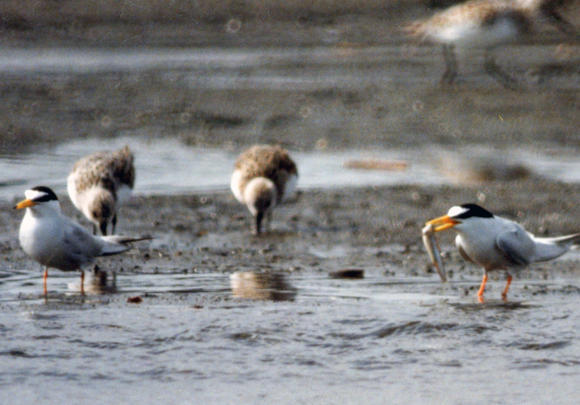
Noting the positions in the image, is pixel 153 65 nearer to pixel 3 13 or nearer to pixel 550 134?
pixel 3 13

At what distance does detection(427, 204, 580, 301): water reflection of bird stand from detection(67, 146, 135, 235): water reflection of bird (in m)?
3.13

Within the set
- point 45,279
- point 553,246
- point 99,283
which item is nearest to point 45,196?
point 45,279

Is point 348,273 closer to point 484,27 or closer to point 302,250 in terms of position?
point 302,250

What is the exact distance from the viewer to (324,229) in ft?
35.7

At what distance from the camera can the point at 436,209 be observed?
11508 mm

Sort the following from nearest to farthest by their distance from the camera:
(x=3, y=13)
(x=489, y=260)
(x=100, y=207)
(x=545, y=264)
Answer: (x=489, y=260) → (x=545, y=264) → (x=100, y=207) → (x=3, y=13)

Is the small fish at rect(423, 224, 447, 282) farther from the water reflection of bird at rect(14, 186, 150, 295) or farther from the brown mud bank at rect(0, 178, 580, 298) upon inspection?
the water reflection of bird at rect(14, 186, 150, 295)

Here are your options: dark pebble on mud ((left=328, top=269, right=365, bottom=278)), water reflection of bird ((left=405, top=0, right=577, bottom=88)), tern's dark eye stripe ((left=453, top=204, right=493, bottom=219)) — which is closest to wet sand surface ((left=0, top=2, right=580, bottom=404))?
dark pebble on mud ((left=328, top=269, right=365, bottom=278))

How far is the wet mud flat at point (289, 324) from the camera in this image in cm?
636

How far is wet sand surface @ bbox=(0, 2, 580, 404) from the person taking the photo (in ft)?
21.5

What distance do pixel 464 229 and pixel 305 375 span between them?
8.10ft

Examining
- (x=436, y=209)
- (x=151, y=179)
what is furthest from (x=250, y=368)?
(x=151, y=179)

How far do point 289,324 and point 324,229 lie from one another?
Result: 3.52 metres

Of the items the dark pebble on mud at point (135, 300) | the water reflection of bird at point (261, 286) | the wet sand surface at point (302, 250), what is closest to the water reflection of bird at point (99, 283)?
the wet sand surface at point (302, 250)
